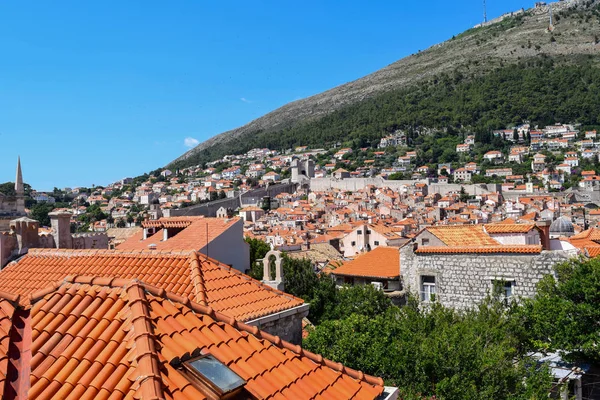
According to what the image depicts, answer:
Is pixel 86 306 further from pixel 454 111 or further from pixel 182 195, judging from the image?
pixel 454 111

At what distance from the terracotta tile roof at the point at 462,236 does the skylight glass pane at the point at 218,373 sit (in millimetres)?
10620

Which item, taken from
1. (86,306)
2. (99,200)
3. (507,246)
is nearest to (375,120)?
(99,200)

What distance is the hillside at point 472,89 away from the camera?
12812 cm

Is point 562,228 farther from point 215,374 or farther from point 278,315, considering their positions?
point 215,374

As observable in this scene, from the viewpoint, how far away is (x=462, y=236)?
44.6 ft

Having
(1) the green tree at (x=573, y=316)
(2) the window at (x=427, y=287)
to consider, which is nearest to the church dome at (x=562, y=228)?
(2) the window at (x=427, y=287)

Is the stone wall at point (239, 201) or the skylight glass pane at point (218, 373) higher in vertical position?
the skylight glass pane at point (218, 373)

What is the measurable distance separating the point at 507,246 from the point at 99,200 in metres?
118

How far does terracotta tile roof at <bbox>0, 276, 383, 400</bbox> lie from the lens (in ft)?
9.89

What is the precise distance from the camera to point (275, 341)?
4371 mm

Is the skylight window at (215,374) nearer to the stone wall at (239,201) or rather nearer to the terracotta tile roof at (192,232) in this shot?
the terracotta tile roof at (192,232)

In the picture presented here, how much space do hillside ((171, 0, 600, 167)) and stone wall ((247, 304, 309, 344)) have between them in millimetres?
130311

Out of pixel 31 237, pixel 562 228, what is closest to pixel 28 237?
pixel 31 237

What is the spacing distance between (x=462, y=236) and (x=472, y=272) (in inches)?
58.4
